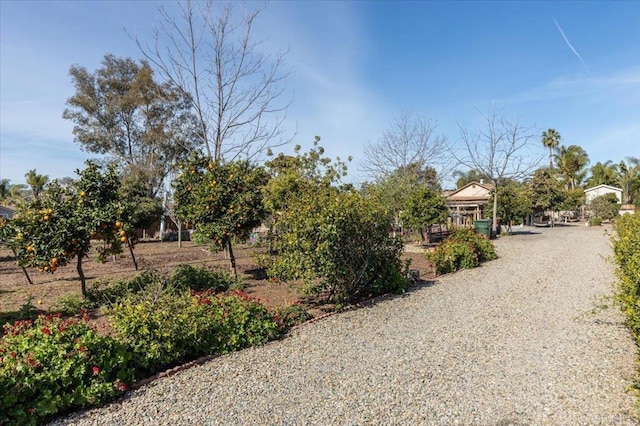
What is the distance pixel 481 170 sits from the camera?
24.5 meters

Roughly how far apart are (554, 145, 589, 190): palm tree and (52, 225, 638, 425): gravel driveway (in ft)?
195

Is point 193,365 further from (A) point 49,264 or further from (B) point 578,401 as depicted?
(B) point 578,401

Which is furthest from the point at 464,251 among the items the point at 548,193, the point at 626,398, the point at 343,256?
the point at 548,193

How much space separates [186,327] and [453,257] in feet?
29.9

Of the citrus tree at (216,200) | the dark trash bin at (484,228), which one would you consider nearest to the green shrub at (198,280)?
the citrus tree at (216,200)

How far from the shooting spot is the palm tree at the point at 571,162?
57.8 metres

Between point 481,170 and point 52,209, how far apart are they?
23.0m

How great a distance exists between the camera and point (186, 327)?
488cm

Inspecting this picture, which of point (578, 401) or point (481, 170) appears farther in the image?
point (481, 170)

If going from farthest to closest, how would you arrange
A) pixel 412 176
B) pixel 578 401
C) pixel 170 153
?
pixel 170 153 < pixel 412 176 < pixel 578 401

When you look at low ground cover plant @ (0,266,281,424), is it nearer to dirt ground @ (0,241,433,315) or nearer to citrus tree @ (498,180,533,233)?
dirt ground @ (0,241,433,315)

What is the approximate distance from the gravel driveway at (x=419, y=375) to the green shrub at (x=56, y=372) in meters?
0.18

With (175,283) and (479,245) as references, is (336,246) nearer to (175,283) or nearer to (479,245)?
(175,283)

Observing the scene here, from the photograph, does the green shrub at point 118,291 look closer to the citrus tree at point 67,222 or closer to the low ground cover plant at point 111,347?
the citrus tree at point 67,222
